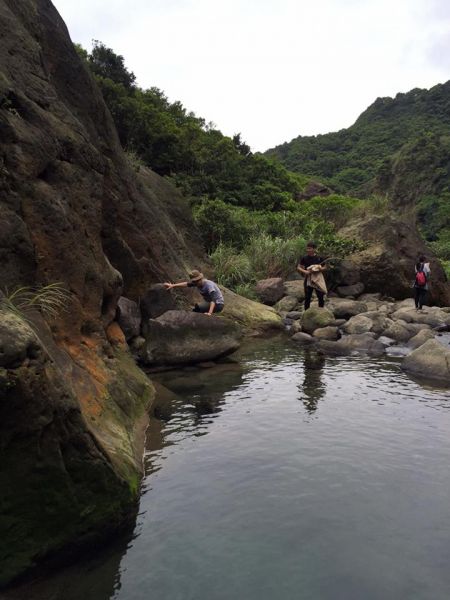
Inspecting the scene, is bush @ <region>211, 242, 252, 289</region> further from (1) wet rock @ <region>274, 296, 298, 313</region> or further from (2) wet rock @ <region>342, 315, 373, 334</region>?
(2) wet rock @ <region>342, 315, 373, 334</region>

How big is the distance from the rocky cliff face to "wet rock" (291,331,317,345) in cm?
390

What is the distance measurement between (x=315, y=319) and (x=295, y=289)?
5.13 metres

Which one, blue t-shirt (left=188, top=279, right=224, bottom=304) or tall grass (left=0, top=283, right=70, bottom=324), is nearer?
tall grass (left=0, top=283, right=70, bottom=324)

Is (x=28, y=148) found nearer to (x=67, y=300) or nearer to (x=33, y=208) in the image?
(x=33, y=208)

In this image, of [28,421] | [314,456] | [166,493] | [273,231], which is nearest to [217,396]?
[314,456]

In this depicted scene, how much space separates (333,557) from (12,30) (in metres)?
9.33

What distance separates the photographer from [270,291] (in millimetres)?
20359

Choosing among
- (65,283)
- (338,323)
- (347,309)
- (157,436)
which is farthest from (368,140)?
(157,436)

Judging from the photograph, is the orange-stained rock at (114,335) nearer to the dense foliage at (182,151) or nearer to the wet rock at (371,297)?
the wet rock at (371,297)

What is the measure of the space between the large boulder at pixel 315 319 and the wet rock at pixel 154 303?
4.82 meters

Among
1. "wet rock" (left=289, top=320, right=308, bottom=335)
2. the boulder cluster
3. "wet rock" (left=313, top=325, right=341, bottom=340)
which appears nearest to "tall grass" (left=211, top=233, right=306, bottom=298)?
the boulder cluster

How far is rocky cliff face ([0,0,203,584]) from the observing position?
4.16 m

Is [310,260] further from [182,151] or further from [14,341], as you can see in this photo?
[182,151]

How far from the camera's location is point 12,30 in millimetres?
9227
